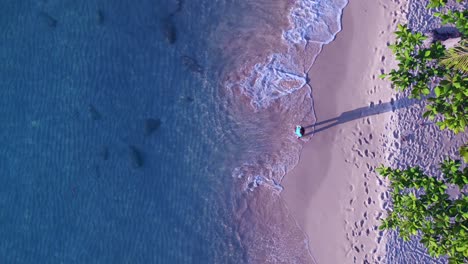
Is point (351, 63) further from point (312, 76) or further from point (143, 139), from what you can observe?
point (143, 139)

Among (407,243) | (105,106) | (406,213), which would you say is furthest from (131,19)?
(407,243)

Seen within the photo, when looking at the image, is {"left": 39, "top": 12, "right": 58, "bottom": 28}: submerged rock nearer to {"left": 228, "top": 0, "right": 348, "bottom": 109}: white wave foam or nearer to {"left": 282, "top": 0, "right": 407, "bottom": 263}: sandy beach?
{"left": 228, "top": 0, "right": 348, "bottom": 109}: white wave foam

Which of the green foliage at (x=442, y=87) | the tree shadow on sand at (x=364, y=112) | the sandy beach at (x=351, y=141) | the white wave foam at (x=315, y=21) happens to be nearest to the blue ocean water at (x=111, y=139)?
the white wave foam at (x=315, y=21)

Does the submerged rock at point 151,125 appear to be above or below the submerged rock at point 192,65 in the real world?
below

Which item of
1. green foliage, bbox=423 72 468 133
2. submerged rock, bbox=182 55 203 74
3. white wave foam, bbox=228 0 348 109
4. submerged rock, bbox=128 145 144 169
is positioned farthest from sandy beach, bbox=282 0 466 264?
submerged rock, bbox=128 145 144 169

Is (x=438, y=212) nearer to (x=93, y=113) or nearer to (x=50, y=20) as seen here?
(x=93, y=113)

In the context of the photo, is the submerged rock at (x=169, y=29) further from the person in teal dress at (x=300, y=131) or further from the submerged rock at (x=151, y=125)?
the person in teal dress at (x=300, y=131)
